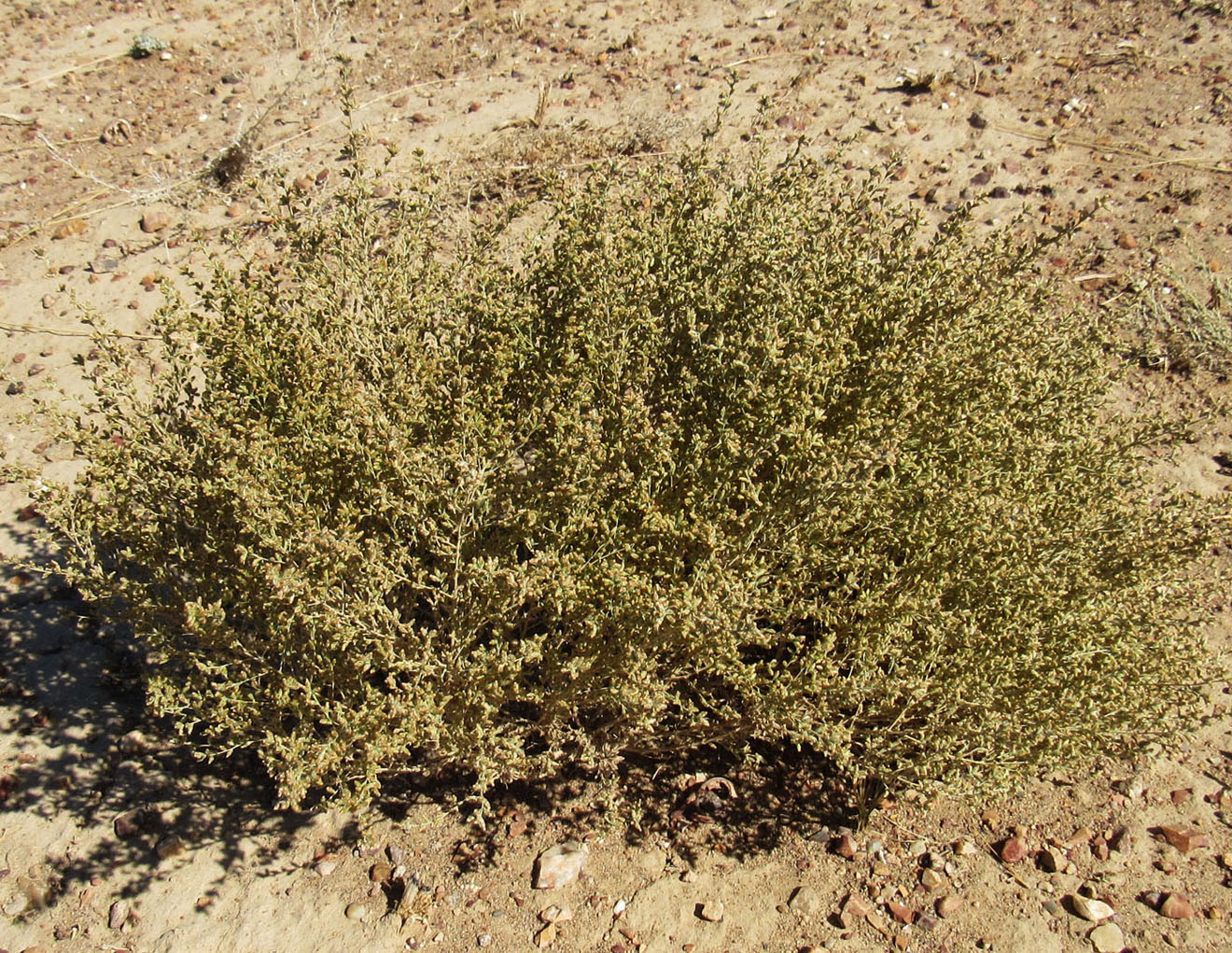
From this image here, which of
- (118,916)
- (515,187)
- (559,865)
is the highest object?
(515,187)

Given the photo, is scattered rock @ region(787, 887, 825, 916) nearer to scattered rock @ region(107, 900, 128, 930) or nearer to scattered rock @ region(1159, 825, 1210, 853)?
scattered rock @ region(1159, 825, 1210, 853)

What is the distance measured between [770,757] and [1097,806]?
1265mm

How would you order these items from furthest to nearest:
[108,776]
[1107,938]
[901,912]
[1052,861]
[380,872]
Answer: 1. [108,776]
2. [380,872]
3. [1052,861]
4. [901,912]
5. [1107,938]

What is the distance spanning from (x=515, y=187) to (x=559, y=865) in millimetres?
4680

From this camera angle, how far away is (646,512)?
323 cm

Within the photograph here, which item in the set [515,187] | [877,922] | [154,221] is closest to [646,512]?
[877,922]

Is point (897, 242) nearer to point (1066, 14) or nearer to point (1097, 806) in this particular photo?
point (1097, 806)

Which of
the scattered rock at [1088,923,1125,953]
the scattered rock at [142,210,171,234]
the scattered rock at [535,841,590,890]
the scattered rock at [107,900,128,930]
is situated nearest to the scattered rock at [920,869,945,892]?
the scattered rock at [1088,923,1125,953]

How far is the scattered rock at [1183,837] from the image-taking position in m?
3.76

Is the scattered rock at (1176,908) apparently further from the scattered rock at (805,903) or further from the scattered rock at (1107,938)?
the scattered rock at (805,903)

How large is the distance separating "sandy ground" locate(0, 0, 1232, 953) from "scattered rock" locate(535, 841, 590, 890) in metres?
0.04

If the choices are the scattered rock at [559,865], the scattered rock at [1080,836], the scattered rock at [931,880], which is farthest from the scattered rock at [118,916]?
the scattered rock at [1080,836]

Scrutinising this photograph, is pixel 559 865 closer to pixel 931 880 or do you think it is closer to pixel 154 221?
pixel 931 880

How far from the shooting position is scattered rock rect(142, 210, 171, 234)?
23.0 feet
